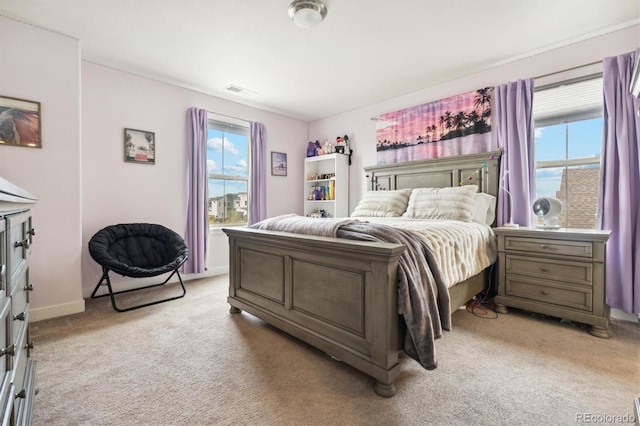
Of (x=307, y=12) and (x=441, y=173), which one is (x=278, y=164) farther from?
(x=307, y=12)

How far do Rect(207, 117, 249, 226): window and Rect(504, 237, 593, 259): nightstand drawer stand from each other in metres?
3.39

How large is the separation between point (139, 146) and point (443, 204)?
342 cm

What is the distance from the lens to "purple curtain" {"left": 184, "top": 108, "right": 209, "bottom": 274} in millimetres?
3656

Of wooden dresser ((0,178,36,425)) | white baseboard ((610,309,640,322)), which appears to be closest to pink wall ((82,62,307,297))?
wooden dresser ((0,178,36,425))

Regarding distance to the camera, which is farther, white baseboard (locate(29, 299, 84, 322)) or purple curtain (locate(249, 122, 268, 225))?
purple curtain (locate(249, 122, 268, 225))

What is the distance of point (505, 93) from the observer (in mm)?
3016

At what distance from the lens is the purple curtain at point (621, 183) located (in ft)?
7.59

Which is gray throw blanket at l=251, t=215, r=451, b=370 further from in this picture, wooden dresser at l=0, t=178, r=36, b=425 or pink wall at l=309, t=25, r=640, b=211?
pink wall at l=309, t=25, r=640, b=211

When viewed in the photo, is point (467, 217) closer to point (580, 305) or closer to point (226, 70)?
point (580, 305)

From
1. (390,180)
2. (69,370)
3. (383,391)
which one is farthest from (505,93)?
(69,370)

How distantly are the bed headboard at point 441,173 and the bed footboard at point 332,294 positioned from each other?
88.3 inches

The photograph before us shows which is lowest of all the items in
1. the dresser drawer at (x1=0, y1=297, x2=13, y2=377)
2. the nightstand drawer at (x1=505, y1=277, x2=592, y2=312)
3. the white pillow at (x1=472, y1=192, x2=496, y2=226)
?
the nightstand drawer at (x1=505, y1=277, x2=592, y2=312)

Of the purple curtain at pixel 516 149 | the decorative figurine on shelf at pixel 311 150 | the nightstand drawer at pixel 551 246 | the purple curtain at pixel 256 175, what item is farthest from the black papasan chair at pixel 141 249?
the purple curtain at pixel 516 149

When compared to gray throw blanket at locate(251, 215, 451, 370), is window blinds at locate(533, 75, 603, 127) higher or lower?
higher
